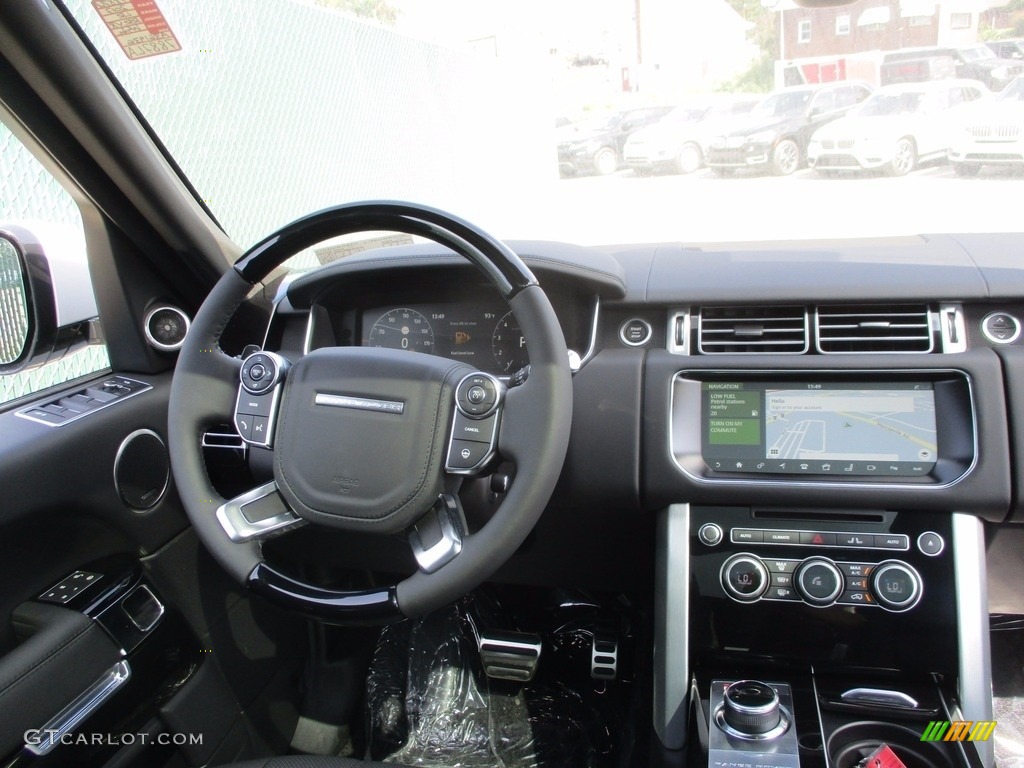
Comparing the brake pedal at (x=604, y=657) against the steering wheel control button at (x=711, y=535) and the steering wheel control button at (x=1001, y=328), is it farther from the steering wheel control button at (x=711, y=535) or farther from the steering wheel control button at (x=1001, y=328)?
the steering wheel control button at (x=1001, y=328)

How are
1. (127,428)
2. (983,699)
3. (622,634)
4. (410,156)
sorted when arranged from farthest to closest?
1. (410,156)
2. (622,634)
3. (127,428)
4. (983,699)

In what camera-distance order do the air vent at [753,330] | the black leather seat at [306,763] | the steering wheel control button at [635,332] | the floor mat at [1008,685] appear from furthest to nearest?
1. the floor mat at [1008,685]
2. the steering wheel control button at [635,332]
3. the air vent at [753,330]
4. the black leather seat at [306,763]

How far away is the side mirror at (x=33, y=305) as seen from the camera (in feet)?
5.76

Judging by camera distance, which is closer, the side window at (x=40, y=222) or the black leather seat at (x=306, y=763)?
the black leather seat at (x=306, y=763)

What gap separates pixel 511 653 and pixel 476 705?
251 mm

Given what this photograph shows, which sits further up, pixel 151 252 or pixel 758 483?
pixel 151 252

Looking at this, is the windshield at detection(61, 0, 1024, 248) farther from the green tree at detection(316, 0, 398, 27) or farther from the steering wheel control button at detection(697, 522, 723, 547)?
the steering wheel control button at detection(697, 522, 723, 547)

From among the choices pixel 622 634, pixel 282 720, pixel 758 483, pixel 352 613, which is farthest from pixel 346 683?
pixel 758 483

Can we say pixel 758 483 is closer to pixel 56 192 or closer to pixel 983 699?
pixel 983 699

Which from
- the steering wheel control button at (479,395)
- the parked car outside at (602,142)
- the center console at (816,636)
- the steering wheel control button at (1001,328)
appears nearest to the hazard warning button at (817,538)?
the center console at (816,636)

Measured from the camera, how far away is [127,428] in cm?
179

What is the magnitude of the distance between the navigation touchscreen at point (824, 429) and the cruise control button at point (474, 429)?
1.91 ft

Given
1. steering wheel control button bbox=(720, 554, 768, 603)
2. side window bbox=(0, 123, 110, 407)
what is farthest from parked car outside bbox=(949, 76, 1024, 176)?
side window bbox=(0, 123, 110, 407)

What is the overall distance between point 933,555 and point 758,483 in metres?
0.38
